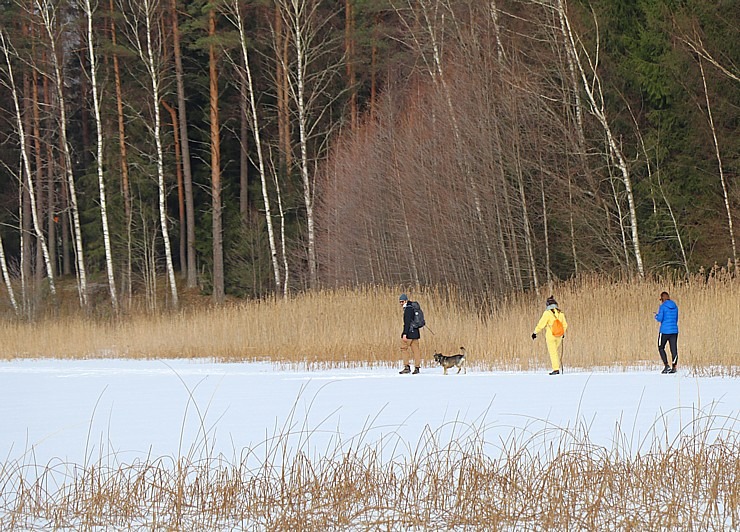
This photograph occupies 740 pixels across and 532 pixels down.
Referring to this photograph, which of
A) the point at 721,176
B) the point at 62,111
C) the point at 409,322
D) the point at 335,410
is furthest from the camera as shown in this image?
the point at 62,111

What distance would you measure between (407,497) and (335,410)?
4.20m

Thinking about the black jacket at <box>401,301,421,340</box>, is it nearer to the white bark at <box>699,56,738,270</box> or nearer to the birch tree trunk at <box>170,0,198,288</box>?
the white bark at <box>699,56,738,270</box>

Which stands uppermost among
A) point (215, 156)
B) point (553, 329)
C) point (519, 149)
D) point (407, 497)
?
point (215, 156)

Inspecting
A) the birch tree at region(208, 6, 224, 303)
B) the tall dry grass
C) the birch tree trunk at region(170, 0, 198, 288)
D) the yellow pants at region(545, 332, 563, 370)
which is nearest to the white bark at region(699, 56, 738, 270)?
the tall dry grass

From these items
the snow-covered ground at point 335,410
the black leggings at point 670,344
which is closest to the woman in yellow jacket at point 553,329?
the snow-covered ground at point 335,410

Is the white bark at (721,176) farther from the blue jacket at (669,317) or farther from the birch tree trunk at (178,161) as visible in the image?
the birch tree trunk at (178,161)

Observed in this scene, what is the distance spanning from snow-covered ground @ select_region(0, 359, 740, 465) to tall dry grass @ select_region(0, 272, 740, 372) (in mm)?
1195

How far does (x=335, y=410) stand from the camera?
10.1 metres

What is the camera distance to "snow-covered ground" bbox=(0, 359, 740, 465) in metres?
8.00

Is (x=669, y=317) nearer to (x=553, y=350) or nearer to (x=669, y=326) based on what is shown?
(x=669, y=326)

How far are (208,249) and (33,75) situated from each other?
836 cm

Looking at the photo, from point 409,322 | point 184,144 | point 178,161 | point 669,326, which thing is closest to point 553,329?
point 669,326

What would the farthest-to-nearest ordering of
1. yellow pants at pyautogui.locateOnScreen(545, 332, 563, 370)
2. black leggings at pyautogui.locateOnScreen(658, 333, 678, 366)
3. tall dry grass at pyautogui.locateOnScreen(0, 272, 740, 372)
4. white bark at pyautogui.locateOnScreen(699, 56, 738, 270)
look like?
white bark at pyautogui.locateOnScreen(699, 56, 738, 270) → tall dry grass at pyautogui.locateOnScreen(0, 272, 740, 372) → yellow pants at pyautogui.locateOnScreen(545, 332, 563, 370) → black leggings at pyautogui.locateOnScreen(658, 333, 678, 366)

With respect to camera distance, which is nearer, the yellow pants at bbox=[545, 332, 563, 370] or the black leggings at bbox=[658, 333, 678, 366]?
the black leggings at bbox=[658, 333, 678, 366]
